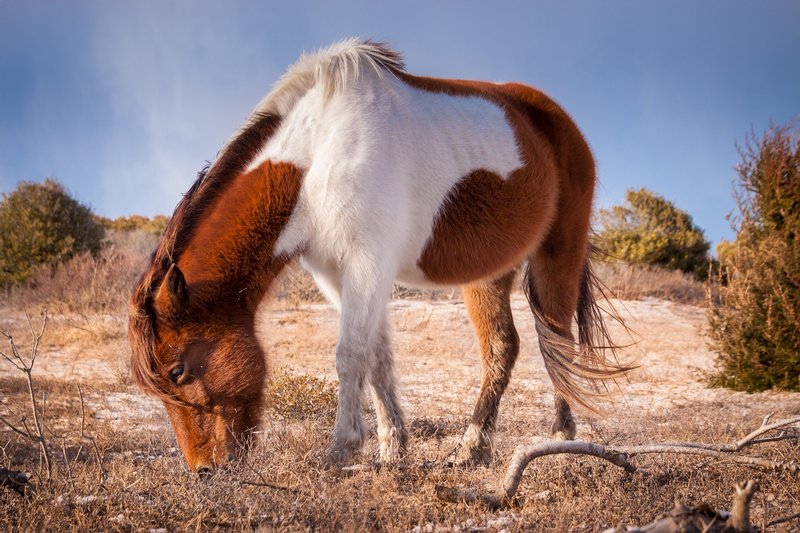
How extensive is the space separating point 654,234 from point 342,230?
687 inches

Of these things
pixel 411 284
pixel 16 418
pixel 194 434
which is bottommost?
pixel 16 418

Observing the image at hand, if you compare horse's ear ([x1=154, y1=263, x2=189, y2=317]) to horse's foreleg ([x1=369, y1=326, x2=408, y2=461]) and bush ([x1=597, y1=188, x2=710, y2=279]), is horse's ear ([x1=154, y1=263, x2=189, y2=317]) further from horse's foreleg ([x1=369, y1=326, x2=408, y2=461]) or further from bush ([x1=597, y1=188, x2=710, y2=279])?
bush ([x1=597, y1=188, x2=710, y2=279])

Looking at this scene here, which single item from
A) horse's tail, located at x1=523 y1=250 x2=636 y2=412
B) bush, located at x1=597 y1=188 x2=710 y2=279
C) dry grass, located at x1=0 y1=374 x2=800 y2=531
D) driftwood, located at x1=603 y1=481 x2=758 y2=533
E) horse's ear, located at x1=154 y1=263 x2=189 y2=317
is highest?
bush, located at x1=597 y1=188 x2=710 y2=279

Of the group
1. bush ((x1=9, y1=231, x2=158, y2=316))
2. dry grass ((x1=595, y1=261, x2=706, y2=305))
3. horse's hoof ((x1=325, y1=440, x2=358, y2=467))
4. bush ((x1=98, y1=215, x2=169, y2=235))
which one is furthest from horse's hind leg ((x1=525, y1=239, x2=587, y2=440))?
bush ((x1=98, y1=215, x2=169, y2=235))

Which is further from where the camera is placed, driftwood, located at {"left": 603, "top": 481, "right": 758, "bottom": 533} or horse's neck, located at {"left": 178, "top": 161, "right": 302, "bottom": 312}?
horse's neck, located at {"left": 178, "top": 161, "right": 302, "bottom": 312}

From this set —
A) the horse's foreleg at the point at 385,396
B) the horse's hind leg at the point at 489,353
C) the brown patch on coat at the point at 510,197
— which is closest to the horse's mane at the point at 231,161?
the brown patch on coat at the point at 510,197

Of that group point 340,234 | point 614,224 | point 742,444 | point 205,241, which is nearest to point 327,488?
point 340,234

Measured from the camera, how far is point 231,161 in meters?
2.96

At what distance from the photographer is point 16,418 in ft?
14.0

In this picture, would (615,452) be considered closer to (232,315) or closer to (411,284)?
(411,284)

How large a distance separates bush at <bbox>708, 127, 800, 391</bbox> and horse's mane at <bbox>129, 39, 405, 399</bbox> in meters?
5.42

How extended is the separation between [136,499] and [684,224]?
19939 millimetres

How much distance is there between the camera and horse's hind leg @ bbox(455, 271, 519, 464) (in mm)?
3490

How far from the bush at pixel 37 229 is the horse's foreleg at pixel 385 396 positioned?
13.0 metres
